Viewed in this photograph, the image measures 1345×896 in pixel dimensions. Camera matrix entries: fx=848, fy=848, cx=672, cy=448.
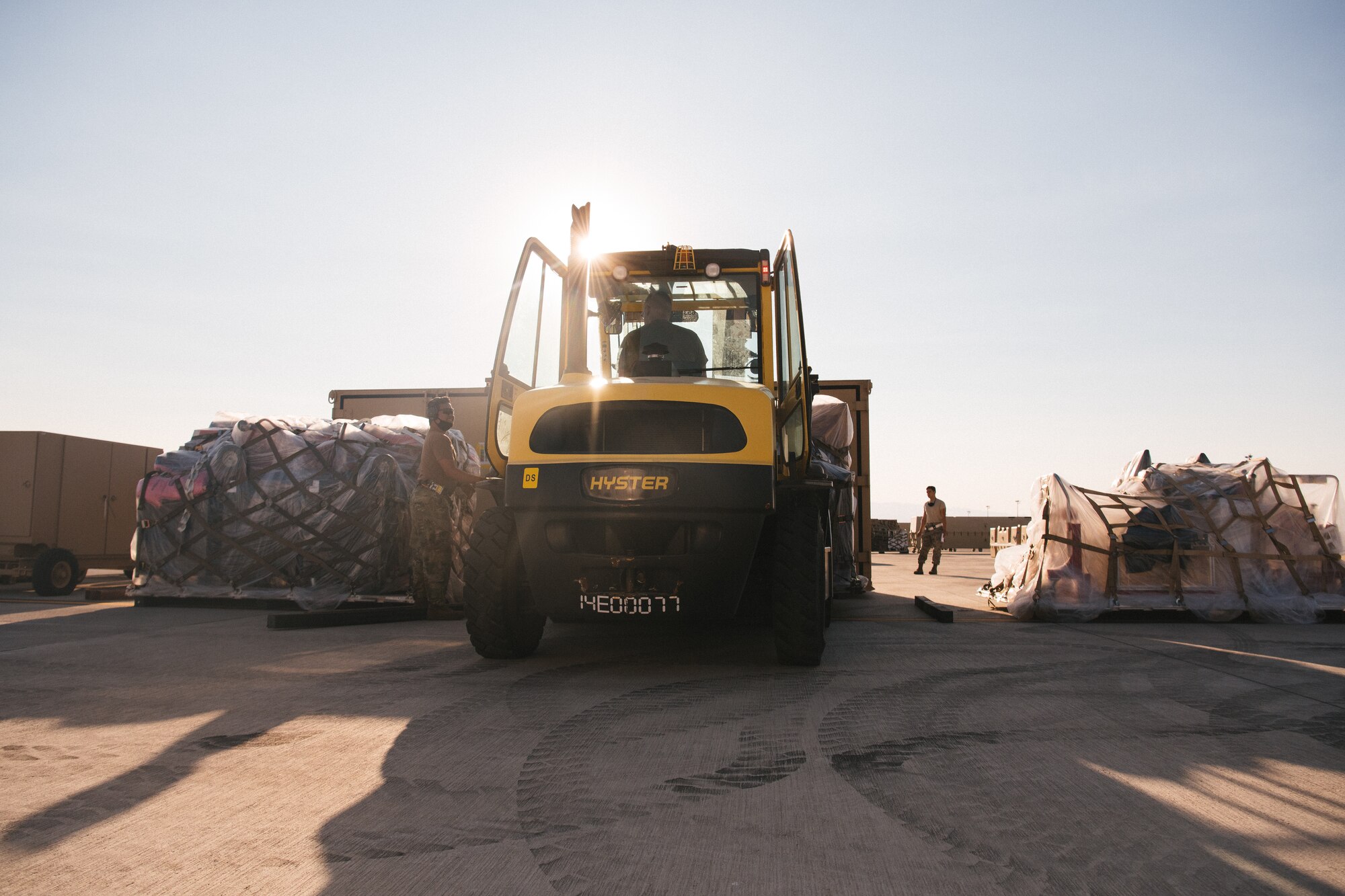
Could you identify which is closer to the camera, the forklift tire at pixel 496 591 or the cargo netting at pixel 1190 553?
the forklift tire at pixel 496 591

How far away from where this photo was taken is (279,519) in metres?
8.70

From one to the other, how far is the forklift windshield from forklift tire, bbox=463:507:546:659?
1.41 metres

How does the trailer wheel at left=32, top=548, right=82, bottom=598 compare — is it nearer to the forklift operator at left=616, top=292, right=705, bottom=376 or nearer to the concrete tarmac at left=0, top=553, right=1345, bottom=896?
the concrete tarmac at left=0, top=553, right=1345, bottom=896

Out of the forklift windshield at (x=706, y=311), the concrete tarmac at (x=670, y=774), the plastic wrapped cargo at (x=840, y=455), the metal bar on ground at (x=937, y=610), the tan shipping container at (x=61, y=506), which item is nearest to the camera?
the concrete tarmac at (x=670, y=774)

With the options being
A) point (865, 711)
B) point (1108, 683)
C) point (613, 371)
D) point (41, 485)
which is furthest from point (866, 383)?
point (41, 485)

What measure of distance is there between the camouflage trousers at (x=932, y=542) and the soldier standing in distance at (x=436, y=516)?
1012 centimetres

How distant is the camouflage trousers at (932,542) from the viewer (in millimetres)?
15891

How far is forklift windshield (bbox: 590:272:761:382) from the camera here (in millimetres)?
5918

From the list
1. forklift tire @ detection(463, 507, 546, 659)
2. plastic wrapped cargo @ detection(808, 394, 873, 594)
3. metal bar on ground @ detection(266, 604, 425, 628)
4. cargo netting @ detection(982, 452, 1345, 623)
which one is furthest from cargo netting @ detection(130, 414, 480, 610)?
cargo netting @ detection(982, 452, 1345, 623)

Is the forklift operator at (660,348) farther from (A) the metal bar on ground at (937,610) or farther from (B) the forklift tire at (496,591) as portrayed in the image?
(A) the metal bar on ground at (937,610)

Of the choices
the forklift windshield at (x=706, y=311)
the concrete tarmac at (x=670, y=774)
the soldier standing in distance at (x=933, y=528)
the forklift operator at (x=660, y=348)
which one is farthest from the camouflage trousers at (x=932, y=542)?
the forklift operator at (x=660, y=348)

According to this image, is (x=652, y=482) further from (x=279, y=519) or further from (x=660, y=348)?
(x=279, y=519)

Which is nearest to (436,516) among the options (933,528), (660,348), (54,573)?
(660,348)

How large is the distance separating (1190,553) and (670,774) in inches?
274
